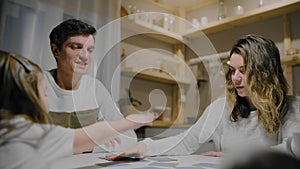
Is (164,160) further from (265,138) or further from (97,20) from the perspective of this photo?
(97,20)

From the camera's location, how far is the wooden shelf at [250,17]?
31.5 inches

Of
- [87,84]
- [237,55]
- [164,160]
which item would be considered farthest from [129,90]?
[237,55]

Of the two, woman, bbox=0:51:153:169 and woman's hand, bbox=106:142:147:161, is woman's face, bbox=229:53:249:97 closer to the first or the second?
woman's hand, bbox=106:142:147:161

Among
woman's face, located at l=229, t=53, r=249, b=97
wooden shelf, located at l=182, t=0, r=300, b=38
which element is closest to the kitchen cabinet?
wooden shelf, located at l=182, t=0, r=300, b=38

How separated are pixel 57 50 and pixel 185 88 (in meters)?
0.44

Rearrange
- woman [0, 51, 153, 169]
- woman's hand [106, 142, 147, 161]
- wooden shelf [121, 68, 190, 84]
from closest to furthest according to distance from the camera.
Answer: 1. woman [0, 51, 153, 169]
2. woman's hand [106, 142, 147, 161]
3. wooden shelf [121, 68, 190, 84]

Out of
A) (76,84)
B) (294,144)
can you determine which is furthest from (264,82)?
(76,84)

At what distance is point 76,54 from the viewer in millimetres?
788

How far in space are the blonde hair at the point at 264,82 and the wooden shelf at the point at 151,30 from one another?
8.3 inches

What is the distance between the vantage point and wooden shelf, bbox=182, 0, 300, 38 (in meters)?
0.80

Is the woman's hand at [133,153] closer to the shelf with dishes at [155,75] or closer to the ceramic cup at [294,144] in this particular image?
the shelf with dishes at [155,75]

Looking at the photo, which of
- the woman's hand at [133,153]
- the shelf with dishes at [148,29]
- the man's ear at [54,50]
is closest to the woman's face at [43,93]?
the man's ear at [54,50]

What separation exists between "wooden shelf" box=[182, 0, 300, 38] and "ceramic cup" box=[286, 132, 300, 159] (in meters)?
0.38

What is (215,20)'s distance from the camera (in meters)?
0.92
